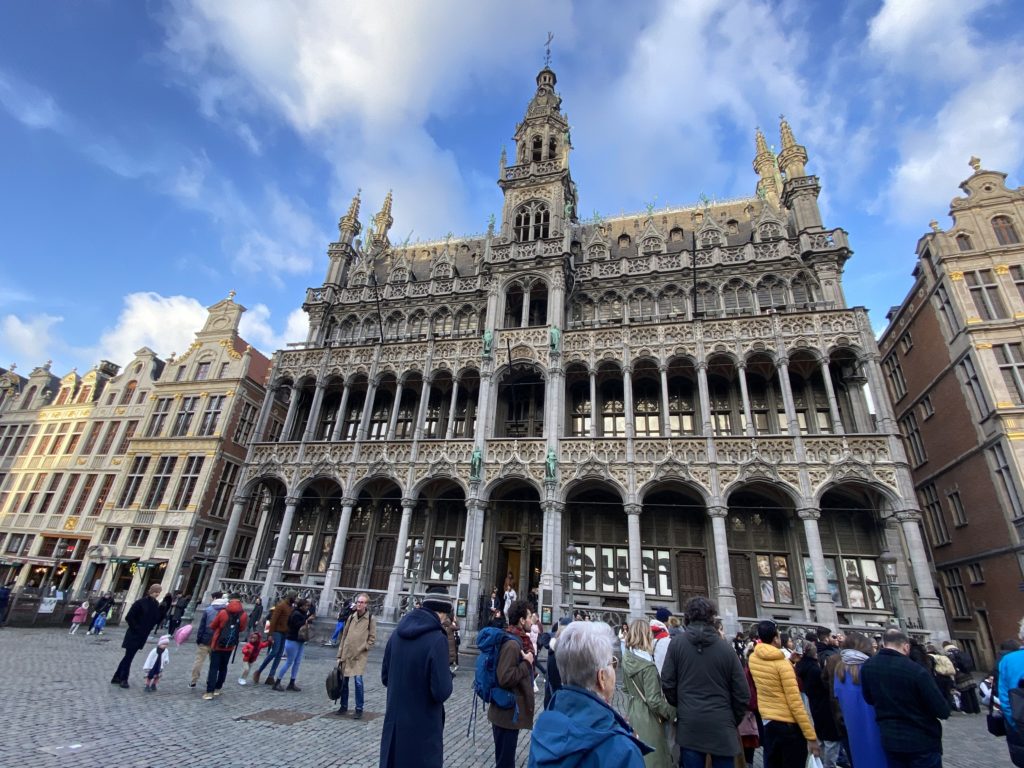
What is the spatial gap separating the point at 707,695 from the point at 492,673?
2269mm

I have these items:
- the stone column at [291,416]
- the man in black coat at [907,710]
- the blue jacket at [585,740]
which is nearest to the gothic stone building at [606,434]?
the stone column at [291,416]

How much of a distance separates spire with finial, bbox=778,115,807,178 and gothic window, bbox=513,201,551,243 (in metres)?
13.6

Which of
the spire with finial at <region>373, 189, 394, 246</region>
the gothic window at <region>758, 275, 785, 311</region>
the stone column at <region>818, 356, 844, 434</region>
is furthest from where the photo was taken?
the spire with finial at <region>373, 189, 394, 246</region>

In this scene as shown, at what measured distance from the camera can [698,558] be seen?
21.6 meters

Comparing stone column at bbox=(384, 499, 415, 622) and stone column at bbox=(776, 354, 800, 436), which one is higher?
stone column at bbox=(776, 354, 800, 436)

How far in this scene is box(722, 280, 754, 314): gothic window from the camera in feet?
83.0

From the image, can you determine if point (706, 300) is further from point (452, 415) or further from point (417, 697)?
point (417, 697)

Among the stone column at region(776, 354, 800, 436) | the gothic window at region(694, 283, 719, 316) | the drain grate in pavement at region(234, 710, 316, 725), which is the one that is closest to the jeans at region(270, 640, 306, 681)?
the drain grate in pavement at region(234, 710, 316, 725)

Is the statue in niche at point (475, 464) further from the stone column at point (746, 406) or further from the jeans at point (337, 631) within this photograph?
the stone column at point (746, 406)

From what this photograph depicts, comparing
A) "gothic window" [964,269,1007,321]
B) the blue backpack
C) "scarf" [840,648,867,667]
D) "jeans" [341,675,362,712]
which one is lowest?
"jeans" [341,675,362,712]

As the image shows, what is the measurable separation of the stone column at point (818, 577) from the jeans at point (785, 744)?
13.8 meters

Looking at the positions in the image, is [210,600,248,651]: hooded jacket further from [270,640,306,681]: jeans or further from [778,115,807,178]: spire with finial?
[778,115,807,178]: spire with finial

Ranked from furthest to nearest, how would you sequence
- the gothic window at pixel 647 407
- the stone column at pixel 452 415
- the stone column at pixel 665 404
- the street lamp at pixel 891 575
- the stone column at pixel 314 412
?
the stone column at pixel 314 412 < the gothic window at pixel 647 407 < the stone column at pixel 452 415 < the stone column at pixel 665 404 < the street lamp at pixel 891 575

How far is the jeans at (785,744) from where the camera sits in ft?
17.5
